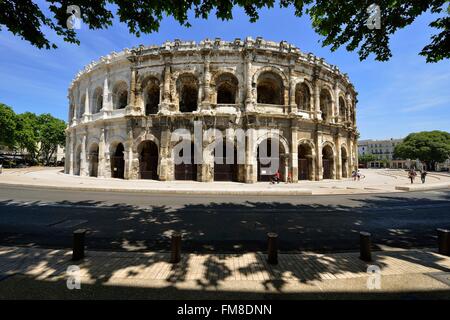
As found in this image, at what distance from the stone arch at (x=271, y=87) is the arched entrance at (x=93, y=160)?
1919 cm

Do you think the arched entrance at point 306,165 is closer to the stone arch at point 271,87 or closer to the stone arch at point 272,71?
the stone arch at point 271,87

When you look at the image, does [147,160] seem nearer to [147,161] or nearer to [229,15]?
[147,161]

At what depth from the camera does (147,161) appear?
21094 millimetres

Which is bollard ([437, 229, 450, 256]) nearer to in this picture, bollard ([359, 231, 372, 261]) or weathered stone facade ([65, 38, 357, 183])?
bollard ([359, 231, 372, 261])

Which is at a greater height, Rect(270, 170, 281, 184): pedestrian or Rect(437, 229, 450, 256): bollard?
Rect(270, 170, 281, 184): pedestrian

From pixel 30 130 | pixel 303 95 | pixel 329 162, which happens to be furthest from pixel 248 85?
pixel 30 130

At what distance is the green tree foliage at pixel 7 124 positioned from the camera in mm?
33906

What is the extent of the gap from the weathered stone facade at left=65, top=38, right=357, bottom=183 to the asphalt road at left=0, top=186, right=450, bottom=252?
9.70 meters

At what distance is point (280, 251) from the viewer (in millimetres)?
4758

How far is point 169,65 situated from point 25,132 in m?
36.3

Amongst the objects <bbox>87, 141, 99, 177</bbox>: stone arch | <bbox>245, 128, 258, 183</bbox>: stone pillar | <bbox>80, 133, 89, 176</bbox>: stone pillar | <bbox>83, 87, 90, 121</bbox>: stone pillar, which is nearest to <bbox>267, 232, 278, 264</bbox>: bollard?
<bbox>245, 128, 258, 183</bbox>: stone pillar

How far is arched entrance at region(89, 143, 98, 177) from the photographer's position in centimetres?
2333
